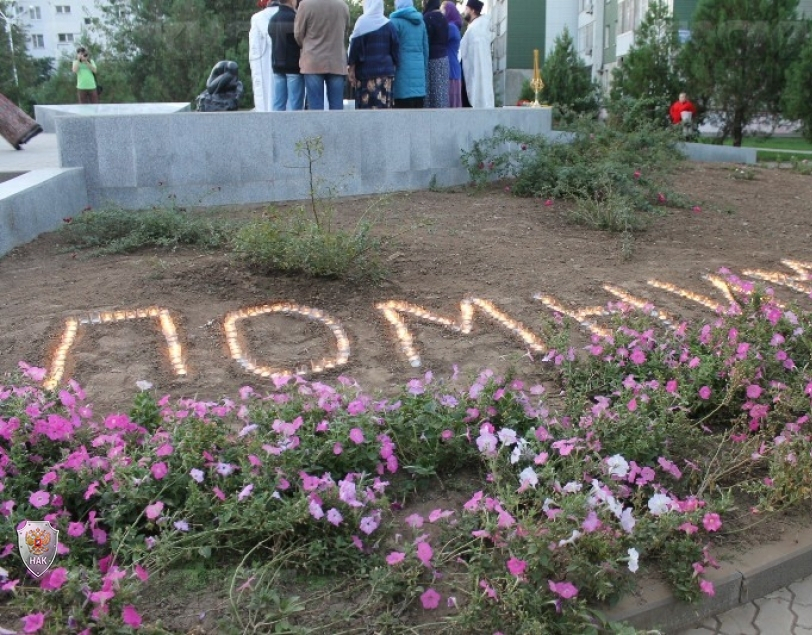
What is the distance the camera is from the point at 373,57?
8891mm

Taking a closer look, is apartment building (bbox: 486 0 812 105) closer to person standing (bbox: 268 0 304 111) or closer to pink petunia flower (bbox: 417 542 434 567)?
person standing (bbox: 268 0 304 111)

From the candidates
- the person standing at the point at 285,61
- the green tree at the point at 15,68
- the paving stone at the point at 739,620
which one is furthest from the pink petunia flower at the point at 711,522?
the green tree at the point at 15,68

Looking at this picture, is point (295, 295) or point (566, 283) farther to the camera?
point (566, 283)

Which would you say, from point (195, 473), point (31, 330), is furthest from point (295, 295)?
point (195, 473)

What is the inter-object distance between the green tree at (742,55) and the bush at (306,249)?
53.0 ft

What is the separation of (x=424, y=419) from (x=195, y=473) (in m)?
0.85

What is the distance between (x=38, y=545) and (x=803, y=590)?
2347 mm

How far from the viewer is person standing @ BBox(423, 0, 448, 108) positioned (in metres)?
9.62

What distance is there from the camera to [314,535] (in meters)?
2.61

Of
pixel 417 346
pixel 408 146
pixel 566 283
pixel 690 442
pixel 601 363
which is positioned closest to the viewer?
pixel 690 442

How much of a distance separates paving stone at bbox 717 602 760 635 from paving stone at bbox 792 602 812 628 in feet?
0.41

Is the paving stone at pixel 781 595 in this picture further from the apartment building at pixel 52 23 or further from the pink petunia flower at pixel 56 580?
the apartment building at pixel 52 23

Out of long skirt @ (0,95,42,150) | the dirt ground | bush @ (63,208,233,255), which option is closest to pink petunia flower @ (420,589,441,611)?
the dirt ground

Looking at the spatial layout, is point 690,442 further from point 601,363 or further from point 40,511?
point 40,511
